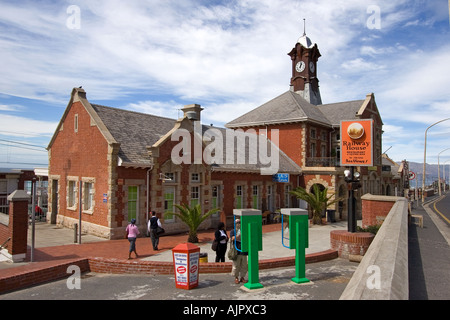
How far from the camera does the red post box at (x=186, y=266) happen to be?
8.41 metres

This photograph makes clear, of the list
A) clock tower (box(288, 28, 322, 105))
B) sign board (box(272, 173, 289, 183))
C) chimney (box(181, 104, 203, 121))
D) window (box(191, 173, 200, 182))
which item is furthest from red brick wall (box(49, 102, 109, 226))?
clock tower (box(288, 28, 322, 105))

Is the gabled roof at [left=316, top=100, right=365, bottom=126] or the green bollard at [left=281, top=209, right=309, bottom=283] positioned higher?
the gabled roof at [left=316, top=100, right=365, bottom=126]

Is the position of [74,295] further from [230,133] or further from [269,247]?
[230,133]

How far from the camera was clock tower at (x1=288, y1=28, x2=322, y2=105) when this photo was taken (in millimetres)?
40656

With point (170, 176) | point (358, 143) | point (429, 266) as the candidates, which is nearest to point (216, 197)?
point (170, 176)

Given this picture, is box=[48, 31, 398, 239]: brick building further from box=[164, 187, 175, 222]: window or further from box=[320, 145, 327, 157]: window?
box=[320, 145, 327, 157]: window

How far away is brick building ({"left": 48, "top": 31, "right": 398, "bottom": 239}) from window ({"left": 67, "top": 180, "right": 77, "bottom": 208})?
0.20 ft

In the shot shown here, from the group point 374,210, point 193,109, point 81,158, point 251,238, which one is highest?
point 193,109

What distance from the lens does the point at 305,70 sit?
134ft

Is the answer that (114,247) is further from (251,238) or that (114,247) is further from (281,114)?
(281,114)

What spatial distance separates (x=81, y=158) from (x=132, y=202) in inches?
181

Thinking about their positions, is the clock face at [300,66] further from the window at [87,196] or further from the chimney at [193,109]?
the window at [87,196]
